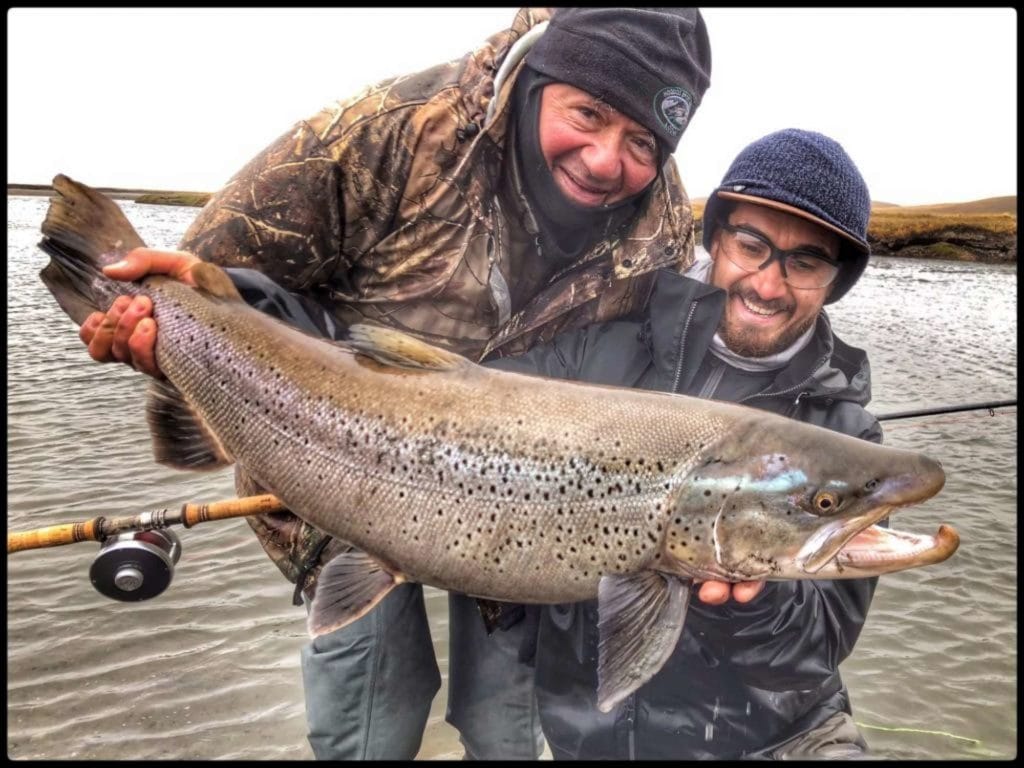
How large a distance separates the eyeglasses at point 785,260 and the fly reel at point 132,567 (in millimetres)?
2839

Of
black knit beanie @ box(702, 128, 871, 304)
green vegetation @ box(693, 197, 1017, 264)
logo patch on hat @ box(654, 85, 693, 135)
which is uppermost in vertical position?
logo patch on hat @ box(654, 85, 693, 135)

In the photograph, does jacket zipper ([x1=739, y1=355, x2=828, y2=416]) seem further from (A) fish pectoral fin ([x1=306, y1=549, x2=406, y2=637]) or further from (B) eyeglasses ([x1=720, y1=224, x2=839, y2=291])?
(A) fish pectoral fin ([x1=306, y1=549, x2=406, y2=637])

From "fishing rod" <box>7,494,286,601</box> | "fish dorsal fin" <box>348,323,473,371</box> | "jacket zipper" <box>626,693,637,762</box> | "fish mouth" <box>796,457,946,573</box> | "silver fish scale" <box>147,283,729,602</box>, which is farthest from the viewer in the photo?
"fishing rod" <box>7,494,286,601</box>

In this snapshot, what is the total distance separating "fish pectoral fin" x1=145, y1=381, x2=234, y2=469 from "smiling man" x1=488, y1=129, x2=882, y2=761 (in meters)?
1.30

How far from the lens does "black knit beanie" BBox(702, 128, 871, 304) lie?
123 inches

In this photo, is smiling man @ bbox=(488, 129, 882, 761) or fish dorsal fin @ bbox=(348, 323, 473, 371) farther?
smiling man @ bbox=(488, 129, 882, 761)

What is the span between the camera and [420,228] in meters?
3.26

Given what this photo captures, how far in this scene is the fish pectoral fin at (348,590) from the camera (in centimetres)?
248

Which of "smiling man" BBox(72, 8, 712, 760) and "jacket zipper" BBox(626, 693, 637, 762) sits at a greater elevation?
"smiling man" BBox(72, 8, 712, 760)

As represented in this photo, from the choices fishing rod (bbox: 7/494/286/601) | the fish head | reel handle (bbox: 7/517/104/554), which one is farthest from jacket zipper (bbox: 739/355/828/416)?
reel handle (bbox: 7/517/104/554)

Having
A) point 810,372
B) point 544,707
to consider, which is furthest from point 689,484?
point 544,707

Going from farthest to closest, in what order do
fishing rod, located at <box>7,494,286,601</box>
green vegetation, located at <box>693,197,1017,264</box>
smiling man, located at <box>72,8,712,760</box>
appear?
green vegetation, located at <box>693,197,1017,264</box> < fishing rod, located at <box>7,494,286,601</box> < smiling man, located at <box>72,8,712,760</box>

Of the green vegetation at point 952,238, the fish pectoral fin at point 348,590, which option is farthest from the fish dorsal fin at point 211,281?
the green vegetation at point 952,238

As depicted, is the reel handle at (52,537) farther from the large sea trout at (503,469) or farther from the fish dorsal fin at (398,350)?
the fish dorsal fin at (398,350)
